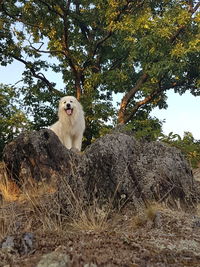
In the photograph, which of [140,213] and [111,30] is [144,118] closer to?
[111,30]

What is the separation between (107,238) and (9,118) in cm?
1447

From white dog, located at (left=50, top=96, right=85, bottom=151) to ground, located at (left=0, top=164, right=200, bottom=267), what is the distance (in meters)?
7.74

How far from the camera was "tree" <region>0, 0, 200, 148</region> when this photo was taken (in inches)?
769

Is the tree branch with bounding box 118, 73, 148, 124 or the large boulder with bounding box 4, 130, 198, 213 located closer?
the large boulder with bounding box 4, 130, 198, 213

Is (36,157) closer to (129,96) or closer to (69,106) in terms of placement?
(69,106)

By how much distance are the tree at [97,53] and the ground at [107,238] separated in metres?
13.6

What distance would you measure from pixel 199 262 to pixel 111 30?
55.5ft

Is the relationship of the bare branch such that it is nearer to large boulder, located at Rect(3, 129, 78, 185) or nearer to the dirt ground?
large boulder, located at Rect(3, 129, 78, 185)

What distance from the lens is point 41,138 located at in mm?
9336

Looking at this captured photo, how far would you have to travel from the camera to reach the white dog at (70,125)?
45.8 feet

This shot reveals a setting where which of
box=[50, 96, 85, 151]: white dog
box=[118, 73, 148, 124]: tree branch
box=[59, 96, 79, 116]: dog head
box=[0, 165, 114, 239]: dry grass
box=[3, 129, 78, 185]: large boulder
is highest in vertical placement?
box=[118, 73, 148, 124]: tree branch

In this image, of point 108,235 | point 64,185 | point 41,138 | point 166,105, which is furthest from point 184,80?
point 108,235

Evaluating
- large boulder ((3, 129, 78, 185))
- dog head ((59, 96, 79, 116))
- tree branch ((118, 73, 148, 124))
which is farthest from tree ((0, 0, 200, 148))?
large boulder ((3, 129, 78, 185))

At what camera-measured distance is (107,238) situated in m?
4.55
